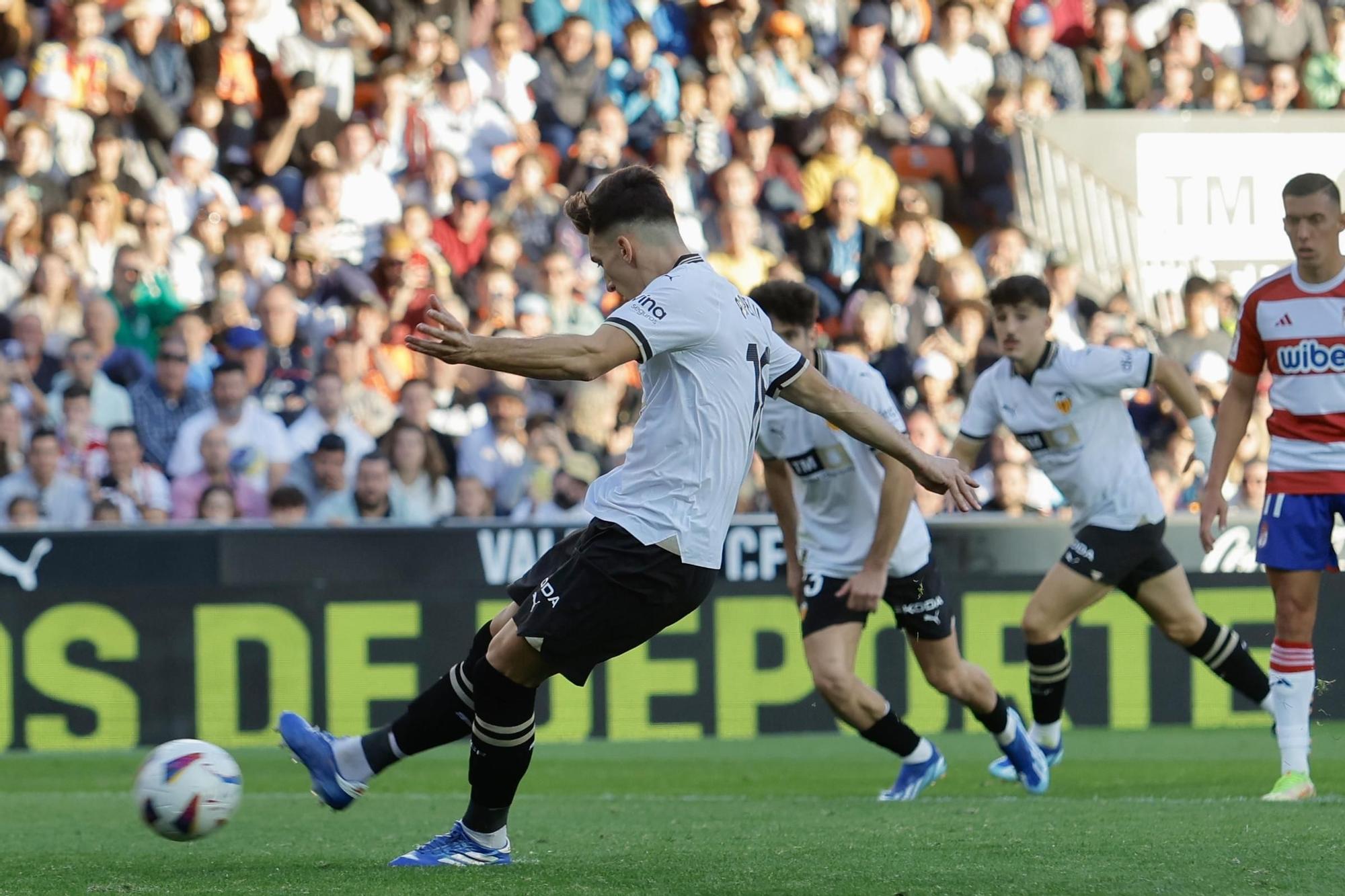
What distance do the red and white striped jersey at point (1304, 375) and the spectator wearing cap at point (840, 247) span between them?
761 centimetres

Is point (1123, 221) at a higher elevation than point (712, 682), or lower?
higher

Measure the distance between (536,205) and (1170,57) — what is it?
6488 mm

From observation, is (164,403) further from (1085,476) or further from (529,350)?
(529,350)

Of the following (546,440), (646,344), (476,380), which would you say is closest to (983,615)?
(546,440)

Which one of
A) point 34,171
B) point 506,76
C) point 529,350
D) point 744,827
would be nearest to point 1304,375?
point 744,827

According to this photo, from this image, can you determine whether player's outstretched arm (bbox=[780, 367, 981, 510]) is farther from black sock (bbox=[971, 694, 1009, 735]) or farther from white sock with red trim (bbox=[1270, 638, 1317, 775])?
black sock (bbox=[971, 694, 1009, 735])

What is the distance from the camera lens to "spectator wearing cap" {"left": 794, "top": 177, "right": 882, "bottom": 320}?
1516 cm

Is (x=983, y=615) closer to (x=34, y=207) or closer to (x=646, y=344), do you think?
(x=646, y=344)

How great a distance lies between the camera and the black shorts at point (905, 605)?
8.30 metres

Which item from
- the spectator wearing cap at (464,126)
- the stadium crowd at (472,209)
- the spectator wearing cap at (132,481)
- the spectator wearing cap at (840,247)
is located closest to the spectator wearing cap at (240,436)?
the stadium crowd at (472,209)

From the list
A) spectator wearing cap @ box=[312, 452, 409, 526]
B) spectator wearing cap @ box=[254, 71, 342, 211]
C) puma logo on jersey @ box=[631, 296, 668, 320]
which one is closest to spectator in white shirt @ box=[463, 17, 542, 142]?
spectator wearing cap @ box=[254, 71, 342, 211]

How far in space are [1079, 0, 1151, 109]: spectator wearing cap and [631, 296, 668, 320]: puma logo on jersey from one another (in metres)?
13.0

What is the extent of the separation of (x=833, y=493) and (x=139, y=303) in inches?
281

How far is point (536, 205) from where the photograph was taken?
14875mm
